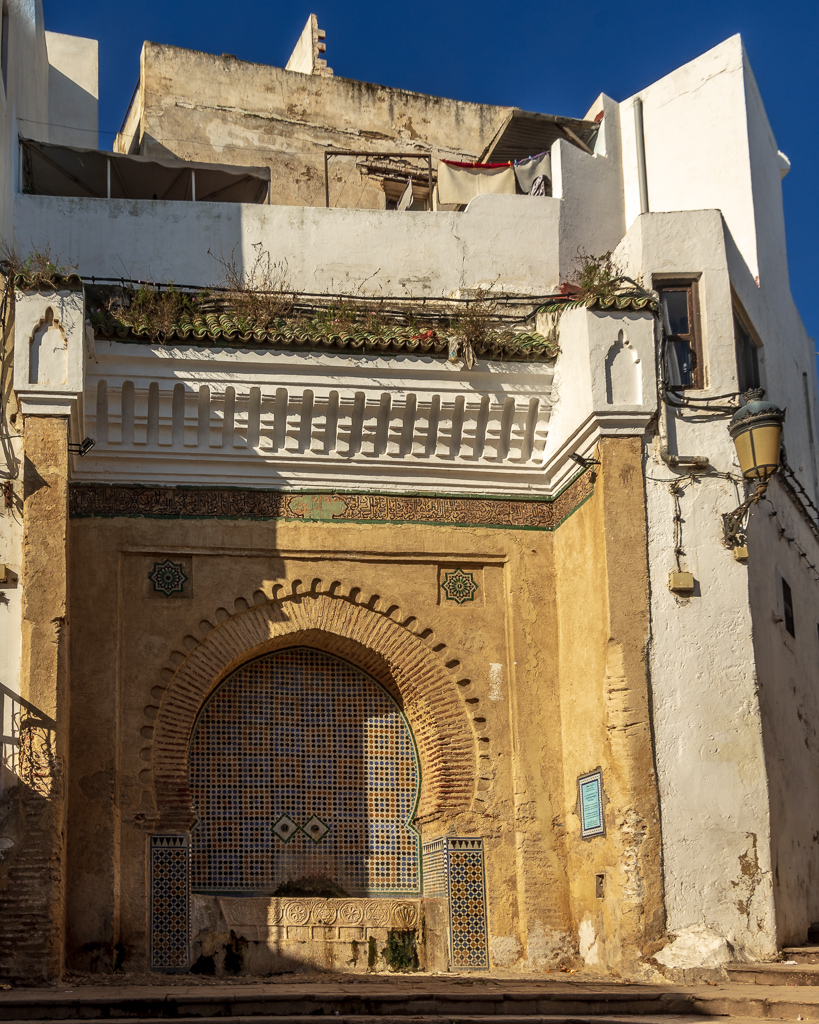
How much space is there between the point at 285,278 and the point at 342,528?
2.44 m

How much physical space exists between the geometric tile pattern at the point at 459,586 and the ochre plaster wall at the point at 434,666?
52 millimetres

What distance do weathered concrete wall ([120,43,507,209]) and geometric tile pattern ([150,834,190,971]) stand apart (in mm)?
9361

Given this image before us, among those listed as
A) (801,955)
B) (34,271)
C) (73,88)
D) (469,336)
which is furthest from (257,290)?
(73,88)

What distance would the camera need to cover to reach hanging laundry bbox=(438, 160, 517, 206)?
13625mm

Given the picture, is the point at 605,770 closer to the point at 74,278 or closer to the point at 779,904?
the point at 779,904

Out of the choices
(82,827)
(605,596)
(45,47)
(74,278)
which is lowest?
(82,827)

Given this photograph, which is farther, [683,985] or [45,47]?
[45,47]

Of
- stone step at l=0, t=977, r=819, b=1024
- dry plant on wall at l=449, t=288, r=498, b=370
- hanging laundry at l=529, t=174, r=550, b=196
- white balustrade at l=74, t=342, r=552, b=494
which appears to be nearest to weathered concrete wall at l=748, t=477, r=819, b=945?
Result: stone step at l=0, t=977, r=819, b=1024

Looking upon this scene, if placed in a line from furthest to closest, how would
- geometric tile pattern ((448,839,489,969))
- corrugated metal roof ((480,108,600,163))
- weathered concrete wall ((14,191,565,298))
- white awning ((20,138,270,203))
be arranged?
corrugated metal roof ((480,108,600,163)) → white awning ((20,138,270,203)) → weathered concrete wall ((14,191,565,298)) → geometric tile pattern ((448,839,489,969))

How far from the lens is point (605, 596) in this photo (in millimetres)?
9016

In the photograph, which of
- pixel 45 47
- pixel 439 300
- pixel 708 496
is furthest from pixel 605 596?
pixel 45 47

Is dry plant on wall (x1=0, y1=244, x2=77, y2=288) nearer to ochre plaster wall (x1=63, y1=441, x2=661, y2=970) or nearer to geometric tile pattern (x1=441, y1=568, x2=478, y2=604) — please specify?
ochre plaster wall (x1=63, y1=441, x2=661, y2=970)

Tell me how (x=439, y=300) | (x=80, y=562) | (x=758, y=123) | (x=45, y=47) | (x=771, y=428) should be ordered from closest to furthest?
(x=771, y=428), (x=80, y=562), (x=439, y=300), (x=758, y=123), (x=45, y=47)

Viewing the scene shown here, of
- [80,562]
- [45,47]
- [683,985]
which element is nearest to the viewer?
[683,985]
